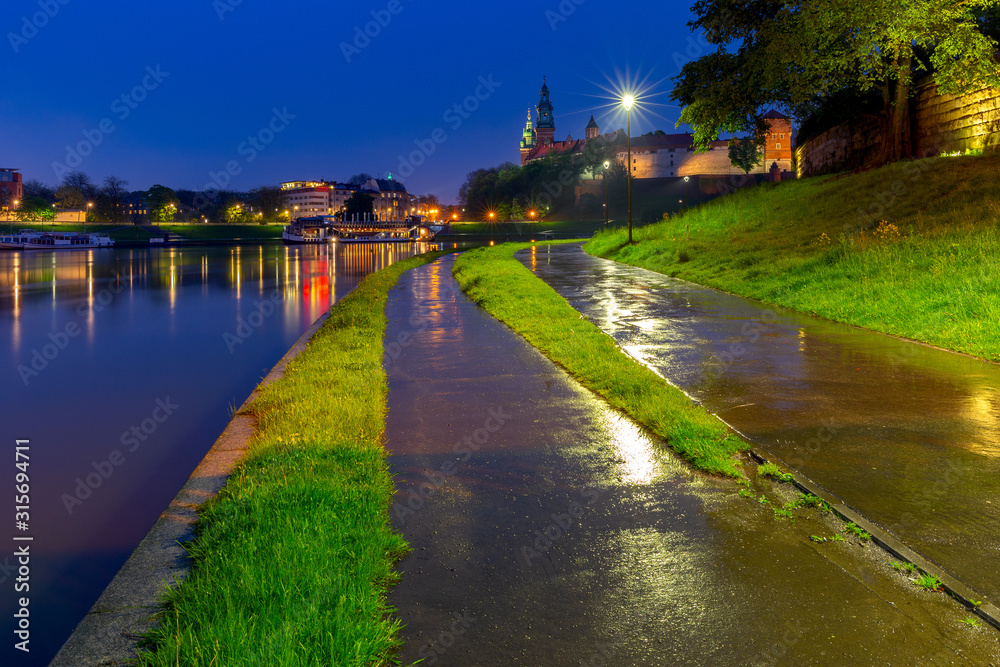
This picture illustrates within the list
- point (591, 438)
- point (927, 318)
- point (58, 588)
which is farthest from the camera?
point (927, 318)

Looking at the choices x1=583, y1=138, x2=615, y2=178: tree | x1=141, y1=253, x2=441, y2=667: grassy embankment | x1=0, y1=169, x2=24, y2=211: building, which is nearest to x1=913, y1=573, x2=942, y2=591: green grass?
x1=141, y1=253, x2=441, y2=667: grassy embankment

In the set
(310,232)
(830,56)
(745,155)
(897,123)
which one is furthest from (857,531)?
(310,232)

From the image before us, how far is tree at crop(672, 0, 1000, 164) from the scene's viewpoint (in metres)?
22.4

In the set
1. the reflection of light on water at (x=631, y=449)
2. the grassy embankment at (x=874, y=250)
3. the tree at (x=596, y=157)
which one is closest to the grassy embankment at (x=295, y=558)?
the reflection of light on water at (x=631, y=449)

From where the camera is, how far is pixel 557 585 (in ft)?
12.9

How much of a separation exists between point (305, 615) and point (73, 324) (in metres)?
19.2

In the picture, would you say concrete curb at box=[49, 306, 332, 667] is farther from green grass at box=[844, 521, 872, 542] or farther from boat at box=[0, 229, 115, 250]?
boat at box=[0, 229, 115, 250]

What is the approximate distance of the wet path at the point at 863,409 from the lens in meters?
4.75

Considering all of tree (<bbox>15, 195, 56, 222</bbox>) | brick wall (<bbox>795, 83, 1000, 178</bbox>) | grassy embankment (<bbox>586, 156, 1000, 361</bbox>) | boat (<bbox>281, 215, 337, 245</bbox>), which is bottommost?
grassy embankment (<bbox>586, 156, 1000, 361</bbox>)

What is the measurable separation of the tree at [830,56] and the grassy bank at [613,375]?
45.0ft

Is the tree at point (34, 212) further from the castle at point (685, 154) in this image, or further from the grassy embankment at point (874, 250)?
the grassy embankment at point (874, 250)

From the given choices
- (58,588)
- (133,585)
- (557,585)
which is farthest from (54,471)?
(557,585)

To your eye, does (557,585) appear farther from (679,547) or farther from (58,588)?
(58,588)

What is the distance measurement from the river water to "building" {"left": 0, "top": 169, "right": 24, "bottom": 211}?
603 feet
